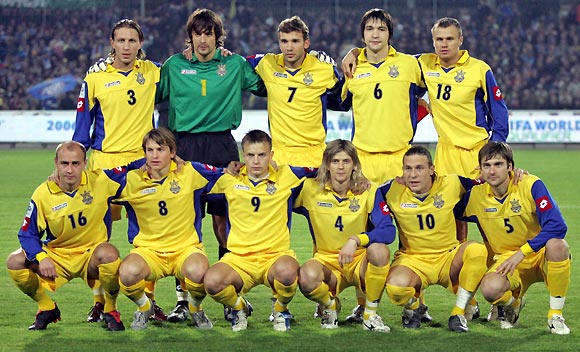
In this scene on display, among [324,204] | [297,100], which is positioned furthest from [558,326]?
[297,100]

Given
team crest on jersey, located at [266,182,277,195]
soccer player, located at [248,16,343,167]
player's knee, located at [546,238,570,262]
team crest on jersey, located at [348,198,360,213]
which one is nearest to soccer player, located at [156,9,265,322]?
soccer player, located at [248,16,343,167]

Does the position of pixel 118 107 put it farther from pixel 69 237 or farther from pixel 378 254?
pixel 378 254

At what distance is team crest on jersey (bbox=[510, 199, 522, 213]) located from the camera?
20.8ft

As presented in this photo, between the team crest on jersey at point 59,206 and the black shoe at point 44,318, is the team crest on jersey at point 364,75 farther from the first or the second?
the black shoe at point 44,318

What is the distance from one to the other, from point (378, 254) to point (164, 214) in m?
1.38

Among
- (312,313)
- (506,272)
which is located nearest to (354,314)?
(312,313)

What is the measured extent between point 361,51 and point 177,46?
19.8 metres

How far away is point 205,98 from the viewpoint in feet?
23.1

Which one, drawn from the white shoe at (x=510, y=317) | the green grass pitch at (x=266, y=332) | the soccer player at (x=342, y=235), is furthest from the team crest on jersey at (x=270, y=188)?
the white shoe at (x=510, y=317)

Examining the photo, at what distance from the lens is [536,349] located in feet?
18.6

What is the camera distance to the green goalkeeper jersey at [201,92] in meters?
7.04

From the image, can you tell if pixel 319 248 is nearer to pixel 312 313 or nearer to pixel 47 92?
pixel 312 313

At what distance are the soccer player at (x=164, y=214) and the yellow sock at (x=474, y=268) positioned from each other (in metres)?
1.58

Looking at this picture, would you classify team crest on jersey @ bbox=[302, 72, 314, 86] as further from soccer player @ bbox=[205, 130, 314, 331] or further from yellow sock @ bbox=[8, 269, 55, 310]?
yellow sock @ bbox=[8, 269, 55, 310]
